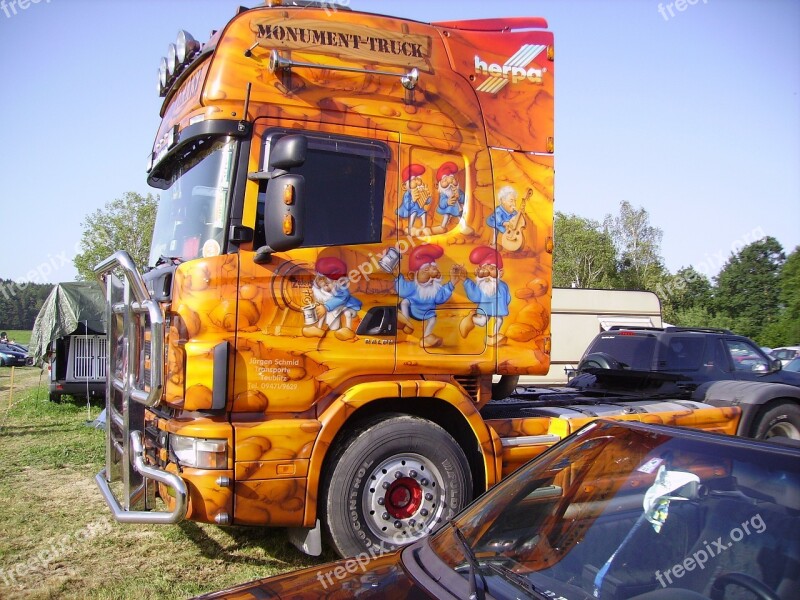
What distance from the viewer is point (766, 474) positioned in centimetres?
227

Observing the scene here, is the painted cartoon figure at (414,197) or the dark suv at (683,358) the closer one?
the painted cartoon figure at (414,197)

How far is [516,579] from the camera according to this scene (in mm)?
2381

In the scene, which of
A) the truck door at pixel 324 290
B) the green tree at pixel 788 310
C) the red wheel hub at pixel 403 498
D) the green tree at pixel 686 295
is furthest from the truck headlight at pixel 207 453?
the green tree at pixel 686 295

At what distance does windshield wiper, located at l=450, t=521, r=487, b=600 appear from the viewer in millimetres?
2256

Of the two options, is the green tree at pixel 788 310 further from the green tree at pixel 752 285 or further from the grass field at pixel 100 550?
the grass field at pixel 100 550

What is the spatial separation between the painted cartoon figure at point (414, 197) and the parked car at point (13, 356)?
40995 millimetres

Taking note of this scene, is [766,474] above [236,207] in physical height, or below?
below

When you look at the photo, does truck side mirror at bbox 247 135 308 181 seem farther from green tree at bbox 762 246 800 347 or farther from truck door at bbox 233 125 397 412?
green tree at bbox 762 246 800 347

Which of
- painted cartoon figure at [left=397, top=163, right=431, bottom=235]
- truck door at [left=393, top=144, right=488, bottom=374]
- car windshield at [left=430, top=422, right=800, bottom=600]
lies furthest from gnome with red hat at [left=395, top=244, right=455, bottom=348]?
car windshield at [left=430, top=422, right=800, bottom=600]

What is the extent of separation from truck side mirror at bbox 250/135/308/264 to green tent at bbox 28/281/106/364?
452 inches

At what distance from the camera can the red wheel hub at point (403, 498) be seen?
461cm

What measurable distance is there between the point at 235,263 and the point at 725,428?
5145mm

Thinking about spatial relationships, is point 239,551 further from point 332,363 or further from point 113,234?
point 113,234

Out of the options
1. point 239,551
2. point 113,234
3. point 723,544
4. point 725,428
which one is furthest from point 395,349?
point 113,234
